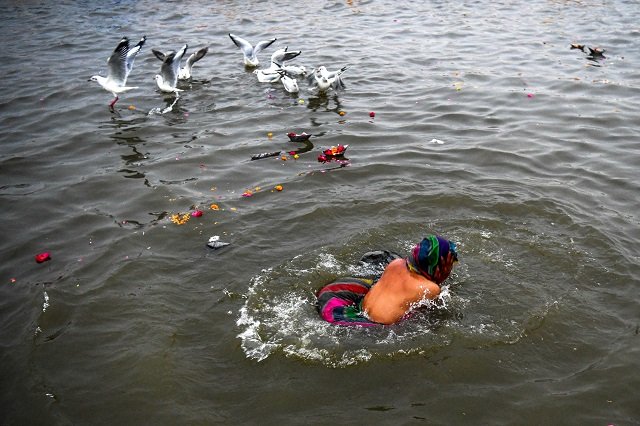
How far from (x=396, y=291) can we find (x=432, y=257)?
451mm

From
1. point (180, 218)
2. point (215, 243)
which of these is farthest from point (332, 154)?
point (215, 243)

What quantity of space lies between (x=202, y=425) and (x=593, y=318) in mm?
3493

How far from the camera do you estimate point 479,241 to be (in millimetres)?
5855

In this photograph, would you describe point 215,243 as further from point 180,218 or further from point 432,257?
point 432,257

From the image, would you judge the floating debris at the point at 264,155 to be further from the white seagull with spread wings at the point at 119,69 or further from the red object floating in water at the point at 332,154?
the white seagull with spread wings at the point at 119,69

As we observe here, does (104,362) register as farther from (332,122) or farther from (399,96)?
(399,96)

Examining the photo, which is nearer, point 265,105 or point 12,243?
point 12,243

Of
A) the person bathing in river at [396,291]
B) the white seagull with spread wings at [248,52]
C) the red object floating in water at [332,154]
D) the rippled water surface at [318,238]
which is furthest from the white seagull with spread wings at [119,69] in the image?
the person bathing in river at [396,291]

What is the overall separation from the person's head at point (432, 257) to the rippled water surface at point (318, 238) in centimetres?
63

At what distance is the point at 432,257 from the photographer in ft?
14.0

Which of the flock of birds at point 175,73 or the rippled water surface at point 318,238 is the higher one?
the flock of birds at point 175,73

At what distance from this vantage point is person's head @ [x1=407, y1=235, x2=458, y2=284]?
4250 millimetres

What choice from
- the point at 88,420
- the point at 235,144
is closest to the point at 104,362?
the point at 88,420

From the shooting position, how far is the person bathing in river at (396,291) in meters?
4.29
